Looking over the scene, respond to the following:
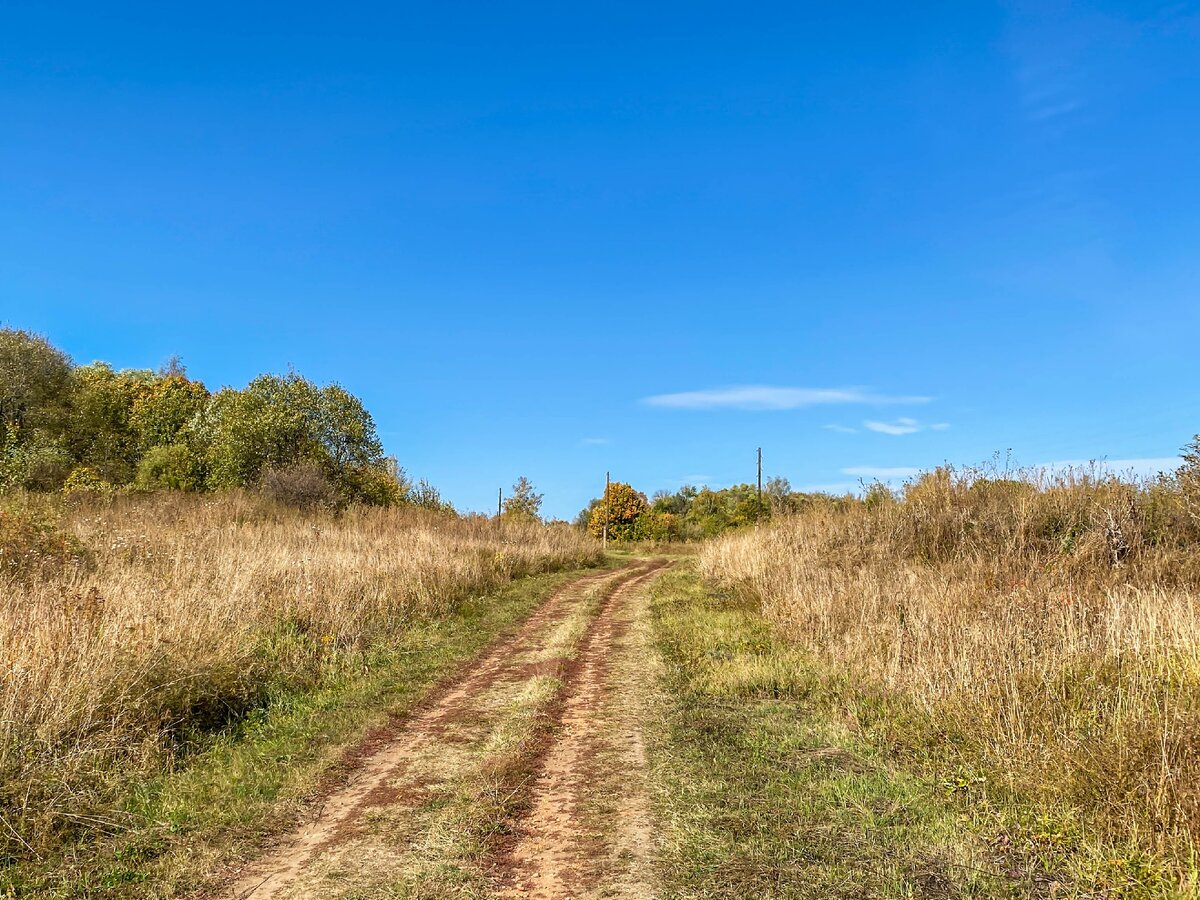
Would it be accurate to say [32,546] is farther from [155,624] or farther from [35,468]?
[35,468]

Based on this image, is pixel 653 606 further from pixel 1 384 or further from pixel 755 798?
pixel 1 384

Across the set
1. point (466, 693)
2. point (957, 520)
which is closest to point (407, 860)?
point (466, 693)

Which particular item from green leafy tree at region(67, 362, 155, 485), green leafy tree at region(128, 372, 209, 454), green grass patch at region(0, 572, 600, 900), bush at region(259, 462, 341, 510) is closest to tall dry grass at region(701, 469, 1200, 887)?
green grass patch at region(0, 572, 600, 900)

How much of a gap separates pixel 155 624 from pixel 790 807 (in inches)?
304

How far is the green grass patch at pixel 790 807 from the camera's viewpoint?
188 inches

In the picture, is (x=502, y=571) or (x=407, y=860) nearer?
(x=407, y=860)

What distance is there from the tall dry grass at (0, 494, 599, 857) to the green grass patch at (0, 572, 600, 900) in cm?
23

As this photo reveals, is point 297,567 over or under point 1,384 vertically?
under

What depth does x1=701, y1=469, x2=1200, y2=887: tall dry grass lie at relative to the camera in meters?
5.24

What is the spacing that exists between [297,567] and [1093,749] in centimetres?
1325

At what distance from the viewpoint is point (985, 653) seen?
26.4 ft

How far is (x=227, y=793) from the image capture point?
6398mm

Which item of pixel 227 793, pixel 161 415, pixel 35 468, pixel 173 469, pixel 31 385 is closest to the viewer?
pixel 227 793

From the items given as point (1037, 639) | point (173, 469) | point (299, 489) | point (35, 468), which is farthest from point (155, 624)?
point (173, 469)
